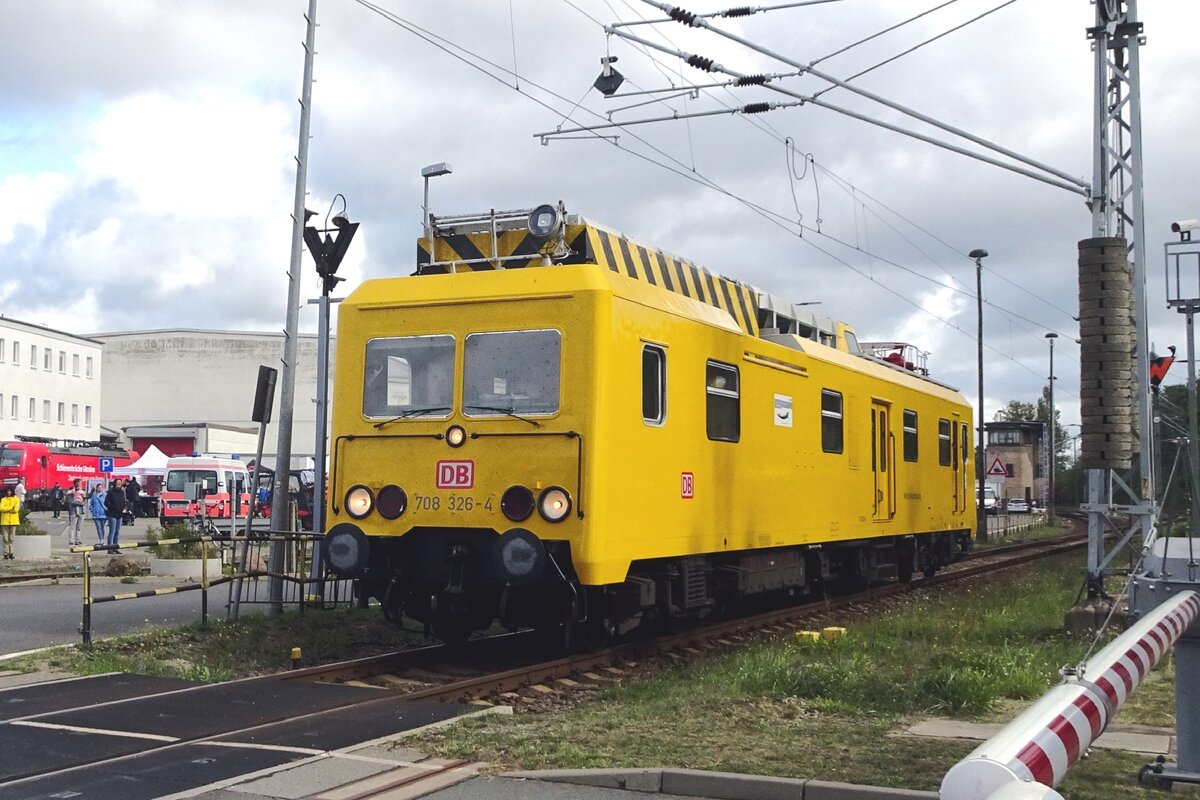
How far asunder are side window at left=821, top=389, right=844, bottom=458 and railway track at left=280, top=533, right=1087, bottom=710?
216 centimetres

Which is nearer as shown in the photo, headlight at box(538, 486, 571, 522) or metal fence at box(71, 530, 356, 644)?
headlight at box(538, 486, 571, 522)

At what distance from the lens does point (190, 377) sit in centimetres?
8506

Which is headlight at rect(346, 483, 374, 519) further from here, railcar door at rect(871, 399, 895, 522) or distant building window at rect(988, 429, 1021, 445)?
distant building window at rect(988, 429, 1021, 445)

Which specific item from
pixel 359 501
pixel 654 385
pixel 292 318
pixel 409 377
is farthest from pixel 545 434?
pixel 292 318

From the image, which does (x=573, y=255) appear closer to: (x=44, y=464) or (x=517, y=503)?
(x=517, y=503)

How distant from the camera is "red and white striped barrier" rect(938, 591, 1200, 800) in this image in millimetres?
2914

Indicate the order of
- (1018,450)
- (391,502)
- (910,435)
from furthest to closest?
1. (1018,450)
2. (910,435)
3. (391,502)

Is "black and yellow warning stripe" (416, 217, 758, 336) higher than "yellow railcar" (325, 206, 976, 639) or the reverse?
higher

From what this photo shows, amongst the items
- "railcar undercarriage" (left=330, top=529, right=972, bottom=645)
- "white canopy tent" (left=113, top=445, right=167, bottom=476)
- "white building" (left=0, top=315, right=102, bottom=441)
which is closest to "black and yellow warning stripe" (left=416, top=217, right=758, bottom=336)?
"railcar undercarriage" (left=330, top=529, right=972, bottom=645)

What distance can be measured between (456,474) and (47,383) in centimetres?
7142

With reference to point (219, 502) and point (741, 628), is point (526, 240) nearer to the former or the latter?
point (741, 628)

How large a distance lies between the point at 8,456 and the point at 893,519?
48.2 meters

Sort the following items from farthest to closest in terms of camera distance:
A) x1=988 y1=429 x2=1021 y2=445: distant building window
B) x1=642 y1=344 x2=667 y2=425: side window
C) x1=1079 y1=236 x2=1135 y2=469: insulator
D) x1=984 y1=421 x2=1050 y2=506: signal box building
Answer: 1. x1=988 y1=429 x2=1021 y2=445: distant building window
2. x1=984 y1=421 x2=1050 y2=506: signal box building
3. x1=1079 y1=236 x2=1135 y2=469: insulator
4. x1=642 y1=344 x2=667 y2=425: side window

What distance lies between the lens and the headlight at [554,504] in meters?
10.3
